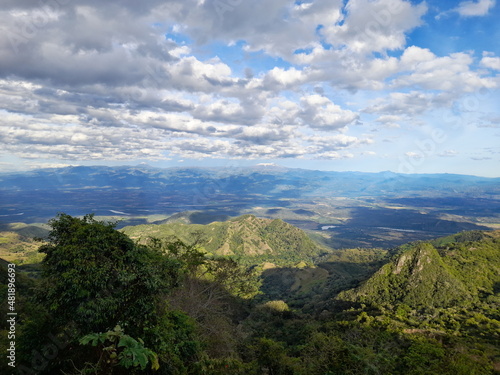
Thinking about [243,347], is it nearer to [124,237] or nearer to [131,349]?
[124,237]

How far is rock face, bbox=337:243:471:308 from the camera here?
7369 centimetres

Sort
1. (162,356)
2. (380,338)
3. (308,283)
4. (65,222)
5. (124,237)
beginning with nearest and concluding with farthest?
1. (162,356)
2. (65,222)
3. (124,237)
4. (380,338)
5. (308,283)

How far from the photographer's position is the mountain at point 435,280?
2894 inches

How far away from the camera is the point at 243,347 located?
30.9 metres

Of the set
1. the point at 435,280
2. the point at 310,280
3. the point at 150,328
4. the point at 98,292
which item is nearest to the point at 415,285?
the point at 435,280

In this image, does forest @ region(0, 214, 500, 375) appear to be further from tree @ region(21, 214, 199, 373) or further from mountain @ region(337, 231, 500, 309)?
mountain @ region(337, 231, 500, 309)

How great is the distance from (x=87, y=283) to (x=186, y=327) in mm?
7140

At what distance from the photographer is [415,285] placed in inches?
3174

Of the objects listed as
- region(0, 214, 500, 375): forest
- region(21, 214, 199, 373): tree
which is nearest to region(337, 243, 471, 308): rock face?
region(0, 214, 500, 375): forest

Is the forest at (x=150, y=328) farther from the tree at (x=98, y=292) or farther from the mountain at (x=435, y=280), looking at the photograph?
the mountain at (x=435, y=280)

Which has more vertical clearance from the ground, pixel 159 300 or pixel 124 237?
pixel 124 237

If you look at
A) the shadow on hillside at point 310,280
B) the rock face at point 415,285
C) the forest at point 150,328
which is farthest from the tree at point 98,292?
the shadow on hillside at point 310,280

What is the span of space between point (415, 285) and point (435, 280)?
553 cm

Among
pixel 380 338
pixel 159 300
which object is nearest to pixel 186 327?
pixel 159 300
